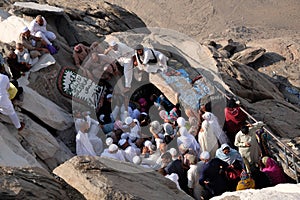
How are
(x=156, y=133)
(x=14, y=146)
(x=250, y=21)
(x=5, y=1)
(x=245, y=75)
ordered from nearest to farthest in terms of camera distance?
1. (x=14, y=146)
2. (x=156, y=133)
3. (x=245, y=75)
4. (x=5, y=1)
5. (x=250, y=21)

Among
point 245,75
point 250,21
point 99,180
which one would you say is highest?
point 99,180

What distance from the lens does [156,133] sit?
8.27m

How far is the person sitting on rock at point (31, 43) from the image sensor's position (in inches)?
364

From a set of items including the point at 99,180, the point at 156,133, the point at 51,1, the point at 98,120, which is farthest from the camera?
the point at 51,1

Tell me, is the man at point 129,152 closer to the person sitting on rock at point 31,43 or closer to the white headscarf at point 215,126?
the white headscarf at point 215,126

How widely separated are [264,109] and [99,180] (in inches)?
236

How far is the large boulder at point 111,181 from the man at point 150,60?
4.35 m

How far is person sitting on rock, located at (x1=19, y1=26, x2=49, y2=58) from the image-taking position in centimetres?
923

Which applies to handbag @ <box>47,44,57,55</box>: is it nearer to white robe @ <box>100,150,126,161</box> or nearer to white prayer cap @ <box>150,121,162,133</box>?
white prayer cap @ <box>150,121,162,133</box>

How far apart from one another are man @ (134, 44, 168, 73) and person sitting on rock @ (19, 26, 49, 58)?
1.94 metres

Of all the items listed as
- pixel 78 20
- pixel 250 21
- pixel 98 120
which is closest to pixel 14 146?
pixel 98 120

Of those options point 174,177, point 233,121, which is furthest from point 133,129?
point 174,177

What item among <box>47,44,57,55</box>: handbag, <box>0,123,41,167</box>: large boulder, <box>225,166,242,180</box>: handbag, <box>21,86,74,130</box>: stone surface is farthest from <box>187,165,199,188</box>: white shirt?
<box>47,44,57,55</box>: handbag

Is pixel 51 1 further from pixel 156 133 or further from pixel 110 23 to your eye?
pixel 156 133
